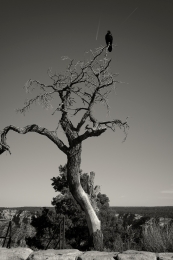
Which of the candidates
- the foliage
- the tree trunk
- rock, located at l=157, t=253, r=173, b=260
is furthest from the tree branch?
rock, located at l=157, t=253, r=173, b=260

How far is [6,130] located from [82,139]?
2.32 m

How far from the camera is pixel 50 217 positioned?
1766 cm

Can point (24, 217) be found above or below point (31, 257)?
below

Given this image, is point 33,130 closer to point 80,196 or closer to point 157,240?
point 80,196

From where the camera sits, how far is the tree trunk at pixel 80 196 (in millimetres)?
6914

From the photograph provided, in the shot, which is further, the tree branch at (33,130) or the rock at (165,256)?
the tree branch at (33,130)

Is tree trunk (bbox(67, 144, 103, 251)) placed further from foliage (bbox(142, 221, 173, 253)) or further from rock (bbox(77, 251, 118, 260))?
rock (bbox(77, 251, 118, 260))

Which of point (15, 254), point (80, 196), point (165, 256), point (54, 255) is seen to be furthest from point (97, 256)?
point (80, 196)

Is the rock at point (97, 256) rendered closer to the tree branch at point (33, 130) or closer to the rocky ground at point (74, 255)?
the rocky ground at point (74, 255)

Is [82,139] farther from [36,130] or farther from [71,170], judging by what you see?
[36,130]

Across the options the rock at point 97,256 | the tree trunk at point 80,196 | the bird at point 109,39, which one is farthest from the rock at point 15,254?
the bird at point 109,39

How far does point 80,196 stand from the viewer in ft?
23.2

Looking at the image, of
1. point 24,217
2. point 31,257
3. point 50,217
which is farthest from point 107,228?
point 24,217

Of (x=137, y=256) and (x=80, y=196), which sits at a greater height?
(x=80, y=196)
